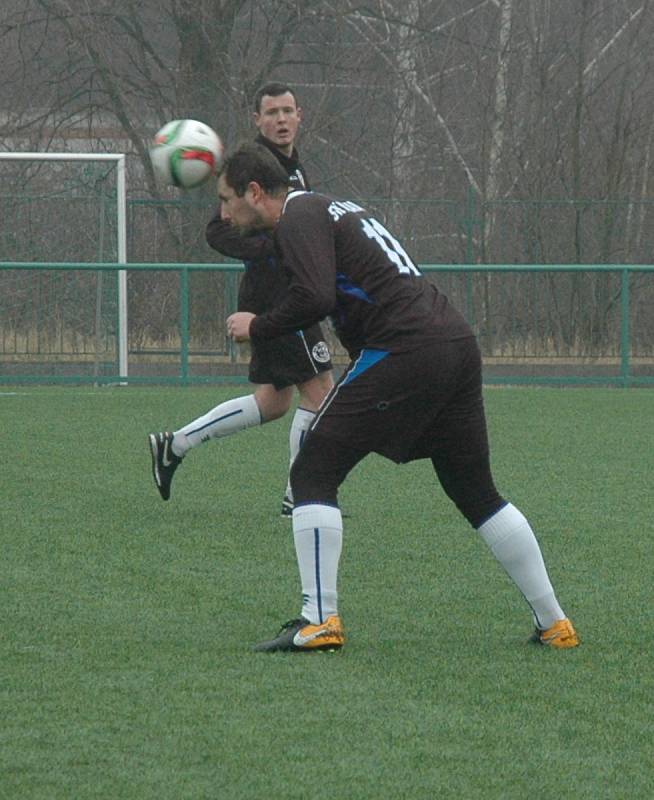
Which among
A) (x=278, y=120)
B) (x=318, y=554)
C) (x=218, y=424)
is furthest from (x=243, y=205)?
(x=218, y=424)

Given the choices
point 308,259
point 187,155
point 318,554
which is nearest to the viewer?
point 308,259

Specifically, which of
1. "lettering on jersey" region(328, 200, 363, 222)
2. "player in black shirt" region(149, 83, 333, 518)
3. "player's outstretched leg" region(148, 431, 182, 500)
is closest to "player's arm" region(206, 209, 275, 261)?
"player in black shirt" region(149, 83, 333, 518)

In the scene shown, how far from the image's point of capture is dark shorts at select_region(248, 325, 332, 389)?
26.3 ft

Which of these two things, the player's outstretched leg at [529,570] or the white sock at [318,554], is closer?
the white sock at [318,554]

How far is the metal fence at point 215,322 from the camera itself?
17.6m

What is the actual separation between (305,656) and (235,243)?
9.85 ft

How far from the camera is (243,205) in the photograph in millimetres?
5109

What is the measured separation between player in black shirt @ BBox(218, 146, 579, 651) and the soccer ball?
191cm

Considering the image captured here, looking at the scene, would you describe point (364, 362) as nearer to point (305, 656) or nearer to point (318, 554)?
point (318, 554)

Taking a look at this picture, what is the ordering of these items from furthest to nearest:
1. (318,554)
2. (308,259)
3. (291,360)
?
1. (291,360)
2. (318,554)
3. (308,259)

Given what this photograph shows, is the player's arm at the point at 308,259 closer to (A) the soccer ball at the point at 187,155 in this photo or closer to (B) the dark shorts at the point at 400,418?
(B) the dark shorts at the point at 400,418

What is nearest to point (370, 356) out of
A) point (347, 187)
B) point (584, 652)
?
point (584, 652)

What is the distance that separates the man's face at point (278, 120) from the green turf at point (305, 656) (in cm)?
170

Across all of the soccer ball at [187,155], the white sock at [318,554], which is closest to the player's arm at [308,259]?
the white sock at [318,554]
